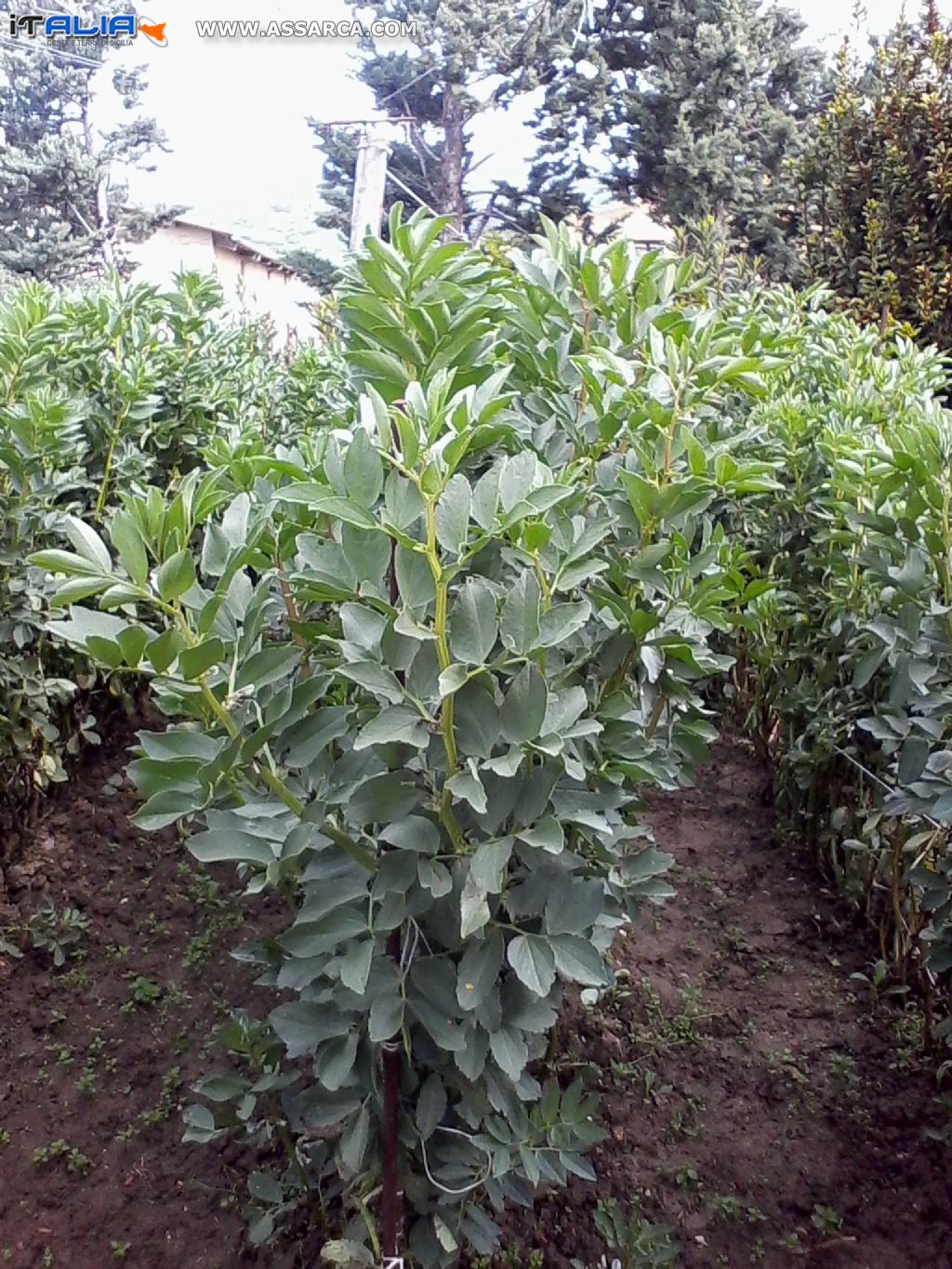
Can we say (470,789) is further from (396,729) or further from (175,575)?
(175,575)

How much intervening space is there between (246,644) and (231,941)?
149 centimetres

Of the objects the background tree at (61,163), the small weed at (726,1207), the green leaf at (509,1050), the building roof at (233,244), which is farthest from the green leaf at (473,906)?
the building roof at (233,244)

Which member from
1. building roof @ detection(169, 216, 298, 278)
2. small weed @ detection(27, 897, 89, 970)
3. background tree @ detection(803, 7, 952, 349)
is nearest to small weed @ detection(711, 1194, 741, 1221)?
small weed @ detection(27, 897, 89, 970)

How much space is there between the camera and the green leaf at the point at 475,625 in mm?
1067

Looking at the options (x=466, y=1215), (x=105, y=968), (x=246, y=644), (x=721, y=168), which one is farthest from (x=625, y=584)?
(x=721, y=168)

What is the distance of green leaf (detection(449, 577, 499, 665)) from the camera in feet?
3.50

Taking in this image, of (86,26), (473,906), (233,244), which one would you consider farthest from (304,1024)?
(233,244)

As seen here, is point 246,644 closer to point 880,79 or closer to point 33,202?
point 880,79

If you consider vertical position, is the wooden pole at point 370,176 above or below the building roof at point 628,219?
above

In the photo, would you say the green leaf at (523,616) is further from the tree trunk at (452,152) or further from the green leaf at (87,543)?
the tree trunk at (452,152)

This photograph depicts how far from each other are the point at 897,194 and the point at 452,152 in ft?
36.4

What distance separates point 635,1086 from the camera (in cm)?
205

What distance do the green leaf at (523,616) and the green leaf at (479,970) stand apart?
1.25 ft

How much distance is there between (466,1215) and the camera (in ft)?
4.76
